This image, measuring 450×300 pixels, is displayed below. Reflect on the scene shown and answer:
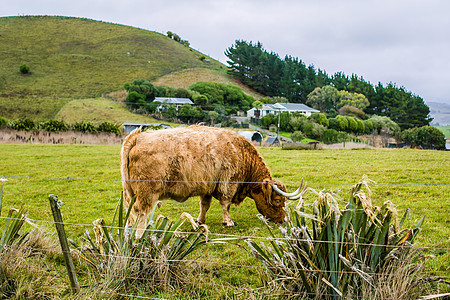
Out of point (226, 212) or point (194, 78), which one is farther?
point (194, 78)

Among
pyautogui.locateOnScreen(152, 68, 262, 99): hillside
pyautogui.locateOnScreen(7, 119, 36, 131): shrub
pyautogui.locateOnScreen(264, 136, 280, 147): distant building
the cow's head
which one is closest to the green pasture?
the cow's head

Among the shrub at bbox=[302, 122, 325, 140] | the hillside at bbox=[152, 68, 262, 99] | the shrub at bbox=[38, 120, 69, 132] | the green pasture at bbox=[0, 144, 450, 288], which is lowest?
the green pasture at bbox=[0, 144, 450, 288]

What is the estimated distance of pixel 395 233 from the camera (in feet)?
12.0

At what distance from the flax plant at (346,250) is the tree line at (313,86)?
87.3 m

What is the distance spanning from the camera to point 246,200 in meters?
9.72

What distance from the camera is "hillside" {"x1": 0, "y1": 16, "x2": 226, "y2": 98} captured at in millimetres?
76188

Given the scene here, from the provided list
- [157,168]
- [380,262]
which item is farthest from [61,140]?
[380,262]

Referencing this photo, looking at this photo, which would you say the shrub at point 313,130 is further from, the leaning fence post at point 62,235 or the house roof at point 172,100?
the leaning fence post at point 62,235

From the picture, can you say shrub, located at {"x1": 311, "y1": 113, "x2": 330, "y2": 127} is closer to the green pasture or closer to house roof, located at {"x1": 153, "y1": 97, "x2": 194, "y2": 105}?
house roof, located at {"x1": 153, "y1": 97, "x2": 194, "y2": 105}

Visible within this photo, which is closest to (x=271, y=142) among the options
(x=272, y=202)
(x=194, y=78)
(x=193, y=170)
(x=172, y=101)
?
(x=272, y=202)

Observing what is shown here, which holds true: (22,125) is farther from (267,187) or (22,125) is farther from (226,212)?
(267,187)

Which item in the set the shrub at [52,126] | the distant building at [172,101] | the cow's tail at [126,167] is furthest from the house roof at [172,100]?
the cow's tail at [126,167]

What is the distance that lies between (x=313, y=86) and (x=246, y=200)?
10116 centimetres

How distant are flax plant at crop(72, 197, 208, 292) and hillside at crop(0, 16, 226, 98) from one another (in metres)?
75.4
